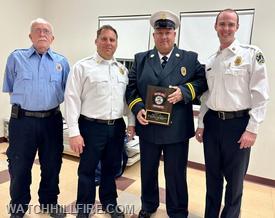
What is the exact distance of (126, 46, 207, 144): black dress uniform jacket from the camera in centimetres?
184

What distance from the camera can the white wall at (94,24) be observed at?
2.82 metres

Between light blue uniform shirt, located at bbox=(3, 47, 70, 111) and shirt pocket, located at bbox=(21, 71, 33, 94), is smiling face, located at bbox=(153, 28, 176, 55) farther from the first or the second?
shirt pocket, located at bbox=(21, 71, 33, 94)

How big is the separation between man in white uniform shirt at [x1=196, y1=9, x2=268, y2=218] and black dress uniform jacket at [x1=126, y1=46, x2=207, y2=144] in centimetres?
12

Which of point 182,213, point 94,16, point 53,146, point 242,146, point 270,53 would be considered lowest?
point 182,213

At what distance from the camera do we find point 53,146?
198cm

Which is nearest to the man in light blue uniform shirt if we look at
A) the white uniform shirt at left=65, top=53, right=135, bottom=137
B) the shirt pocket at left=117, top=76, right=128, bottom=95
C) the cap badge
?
the white uniform shirt at left=65, top=53, right=135, bottom=137

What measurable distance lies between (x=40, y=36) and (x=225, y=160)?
159 cm

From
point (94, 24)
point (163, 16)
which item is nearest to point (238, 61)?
point (163, 16)

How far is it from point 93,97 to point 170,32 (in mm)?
715

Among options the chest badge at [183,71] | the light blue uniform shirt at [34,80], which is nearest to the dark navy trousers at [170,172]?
the chest badge at [183,71]

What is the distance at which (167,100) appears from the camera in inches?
69.5

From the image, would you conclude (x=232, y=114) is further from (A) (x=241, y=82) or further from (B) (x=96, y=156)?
(B) (x=96, y=156)

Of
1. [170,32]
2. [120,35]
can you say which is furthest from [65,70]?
[120,35]

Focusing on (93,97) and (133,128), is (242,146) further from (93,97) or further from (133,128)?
(93,97)
